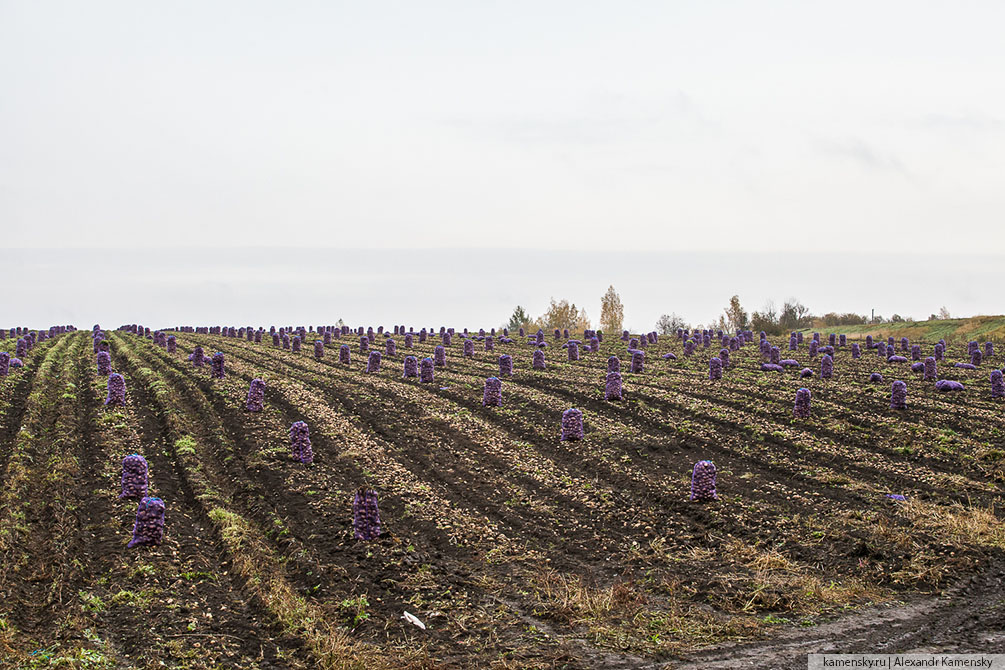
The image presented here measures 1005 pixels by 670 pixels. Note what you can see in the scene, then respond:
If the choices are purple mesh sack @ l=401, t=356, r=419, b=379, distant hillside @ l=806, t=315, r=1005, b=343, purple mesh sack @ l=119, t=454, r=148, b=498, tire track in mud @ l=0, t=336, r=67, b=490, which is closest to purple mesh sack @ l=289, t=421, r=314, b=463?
purple mesh sack @ l=119, t=454, r=148, b=498

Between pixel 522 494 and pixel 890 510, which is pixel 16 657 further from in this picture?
pixel 890 510

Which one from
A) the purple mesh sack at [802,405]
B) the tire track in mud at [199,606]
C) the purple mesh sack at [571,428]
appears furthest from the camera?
the purple mesh sack at [802,405]

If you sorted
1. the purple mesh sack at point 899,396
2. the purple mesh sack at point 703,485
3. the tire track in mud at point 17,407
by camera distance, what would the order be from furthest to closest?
1. the purple mesh sack at point 899,396
2. the tire track in mud at point 17,407
3. the purple mesh sack at point 703,485

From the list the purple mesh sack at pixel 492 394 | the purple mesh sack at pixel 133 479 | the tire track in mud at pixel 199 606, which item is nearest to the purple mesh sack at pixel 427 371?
the purple mesh sack at pixel 492 394

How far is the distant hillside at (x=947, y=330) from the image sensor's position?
2151 inches

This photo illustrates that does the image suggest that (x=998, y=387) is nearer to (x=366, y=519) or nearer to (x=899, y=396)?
(x=899, y=396)

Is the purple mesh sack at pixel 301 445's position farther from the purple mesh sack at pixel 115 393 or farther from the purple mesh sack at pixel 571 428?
the purple mesh sack at pixel 115 393

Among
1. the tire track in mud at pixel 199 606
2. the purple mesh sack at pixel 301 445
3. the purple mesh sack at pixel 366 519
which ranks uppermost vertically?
the purple mesh sack at pixel 301 445

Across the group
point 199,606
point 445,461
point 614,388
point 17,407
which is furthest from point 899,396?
point 17,407

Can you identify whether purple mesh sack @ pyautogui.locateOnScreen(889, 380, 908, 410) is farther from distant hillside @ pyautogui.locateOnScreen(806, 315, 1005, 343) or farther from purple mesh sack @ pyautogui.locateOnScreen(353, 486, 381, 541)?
distant hillside @ pyautogui.locateOnScreen(806, 315, 1005, 343)

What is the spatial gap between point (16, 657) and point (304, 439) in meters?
9.94

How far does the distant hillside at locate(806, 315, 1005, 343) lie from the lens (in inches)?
2151

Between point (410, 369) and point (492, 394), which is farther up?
point (410, 369)

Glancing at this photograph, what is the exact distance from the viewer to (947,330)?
59750 mm
